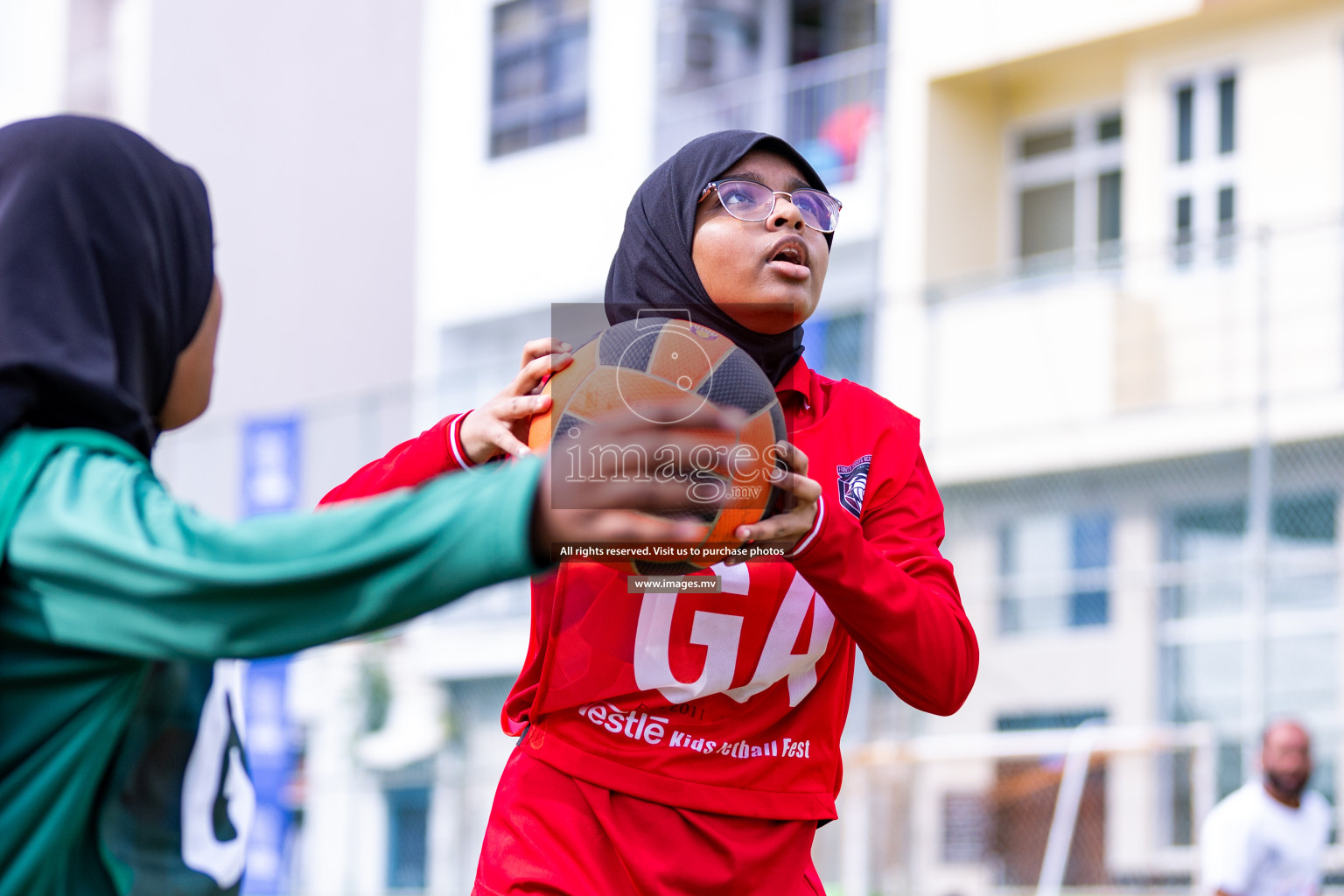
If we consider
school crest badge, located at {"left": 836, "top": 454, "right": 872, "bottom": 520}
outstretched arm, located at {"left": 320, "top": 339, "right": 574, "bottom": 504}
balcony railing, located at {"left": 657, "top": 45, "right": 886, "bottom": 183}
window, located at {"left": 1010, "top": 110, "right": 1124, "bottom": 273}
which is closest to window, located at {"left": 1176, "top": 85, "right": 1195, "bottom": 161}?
window, located at {"left": 1010, "top": 110, "right": 1124, "bottom": 273}

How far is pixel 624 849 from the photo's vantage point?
2928 mm

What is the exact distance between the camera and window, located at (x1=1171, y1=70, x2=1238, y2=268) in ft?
54.2

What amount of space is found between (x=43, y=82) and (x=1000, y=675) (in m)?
18.7

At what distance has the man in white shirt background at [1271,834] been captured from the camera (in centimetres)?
833

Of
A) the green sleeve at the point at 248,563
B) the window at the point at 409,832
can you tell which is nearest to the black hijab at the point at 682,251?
the green sleeve at the point at 248,563

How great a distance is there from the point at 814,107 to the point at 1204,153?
4307 millimetres

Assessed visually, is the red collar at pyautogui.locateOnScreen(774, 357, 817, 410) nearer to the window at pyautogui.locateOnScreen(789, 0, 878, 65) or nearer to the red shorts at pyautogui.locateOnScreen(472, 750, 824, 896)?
the red shorts at pyautogui.locateOnScreen(472, 750, 824, 896)

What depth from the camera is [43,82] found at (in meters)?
27.0

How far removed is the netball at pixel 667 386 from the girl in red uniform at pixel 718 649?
0.39 ft

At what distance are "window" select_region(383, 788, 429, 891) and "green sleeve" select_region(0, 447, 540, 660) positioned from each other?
45.1 feet

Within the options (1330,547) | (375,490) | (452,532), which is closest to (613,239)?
(1330,547)

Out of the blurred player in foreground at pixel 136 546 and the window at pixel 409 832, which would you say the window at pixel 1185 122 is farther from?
the blurred player in foreground at pixel 136 546

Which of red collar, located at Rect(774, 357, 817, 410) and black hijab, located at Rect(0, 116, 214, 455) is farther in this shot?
red collar, located at Rect(774, 357, 817, 410)

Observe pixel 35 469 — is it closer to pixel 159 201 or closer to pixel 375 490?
pixel 159 201
